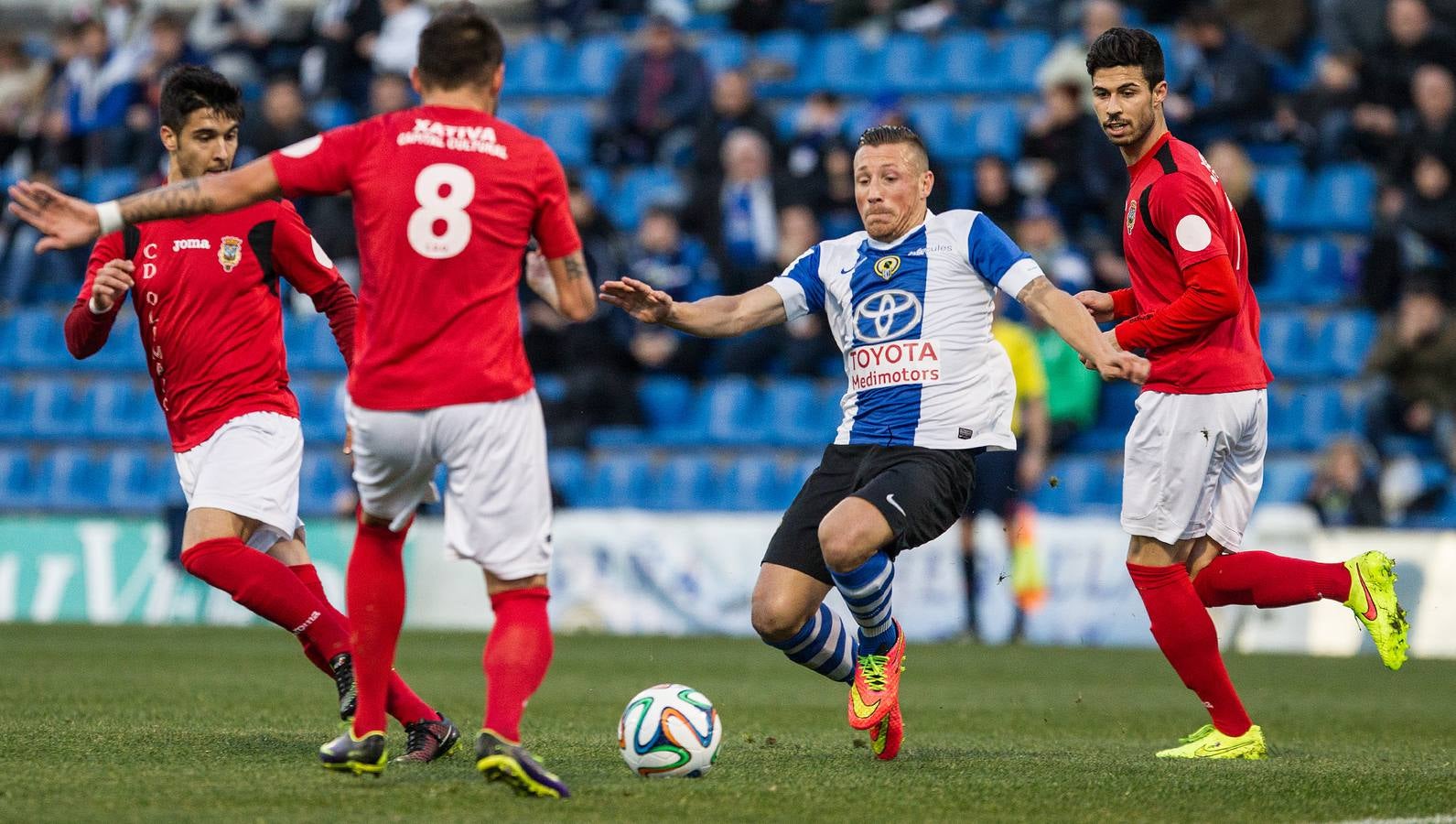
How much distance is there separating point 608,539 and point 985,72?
683 centimetres

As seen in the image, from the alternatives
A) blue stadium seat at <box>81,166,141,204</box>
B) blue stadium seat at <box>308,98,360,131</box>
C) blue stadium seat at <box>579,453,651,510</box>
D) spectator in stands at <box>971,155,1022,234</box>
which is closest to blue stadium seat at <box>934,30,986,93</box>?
spectator in stands at <box>971,155,1022,234</box>

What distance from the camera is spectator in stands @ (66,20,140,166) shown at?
21188mm

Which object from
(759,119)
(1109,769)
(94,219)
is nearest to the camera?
(94,219)

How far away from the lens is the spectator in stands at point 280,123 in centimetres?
1873

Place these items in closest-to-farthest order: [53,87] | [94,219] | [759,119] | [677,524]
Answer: [94,219] → [677,524] → [759,119] → [53,87]

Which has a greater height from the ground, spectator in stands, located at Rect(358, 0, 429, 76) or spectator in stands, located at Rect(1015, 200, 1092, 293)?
spectator in stands, located at Rect(358, 0, 429, 76)

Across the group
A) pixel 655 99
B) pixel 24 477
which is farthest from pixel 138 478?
pixel 655 99

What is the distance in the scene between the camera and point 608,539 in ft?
49.0

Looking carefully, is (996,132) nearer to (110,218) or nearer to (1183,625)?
(1183,625)

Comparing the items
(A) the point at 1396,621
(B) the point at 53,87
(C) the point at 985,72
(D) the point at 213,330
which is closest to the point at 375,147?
(D) the point at 213,330

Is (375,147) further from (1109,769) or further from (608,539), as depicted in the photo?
(608,539)

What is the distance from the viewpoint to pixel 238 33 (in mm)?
21672

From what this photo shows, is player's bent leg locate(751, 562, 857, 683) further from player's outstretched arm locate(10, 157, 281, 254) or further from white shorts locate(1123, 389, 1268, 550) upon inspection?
player's outstretched arm locate(10, 157, 281, 254)

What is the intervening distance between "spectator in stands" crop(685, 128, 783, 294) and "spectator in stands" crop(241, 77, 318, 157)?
438 centimetres
